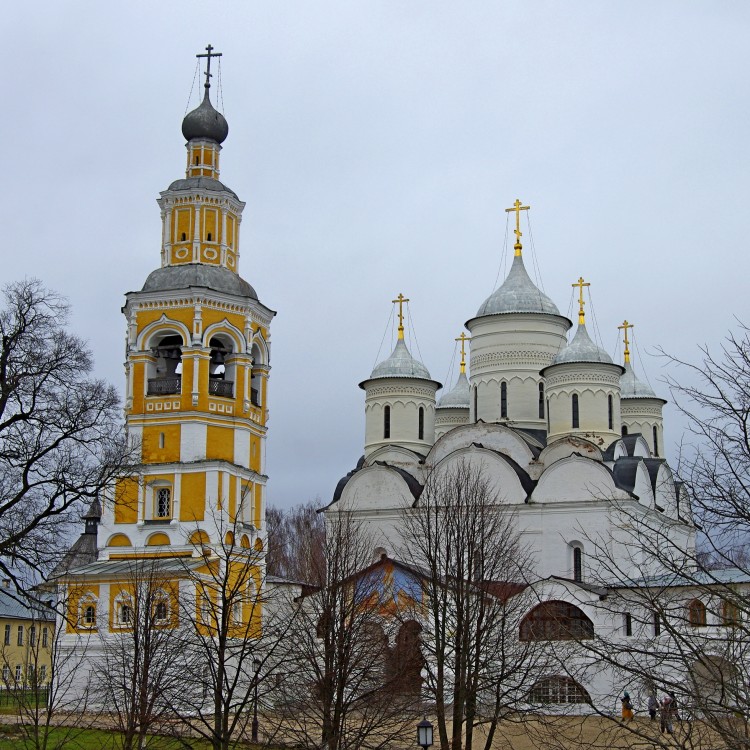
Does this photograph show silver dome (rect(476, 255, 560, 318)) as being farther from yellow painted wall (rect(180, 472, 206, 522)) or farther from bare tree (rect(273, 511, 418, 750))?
bare tree (rect(273, 511, 418, 750))

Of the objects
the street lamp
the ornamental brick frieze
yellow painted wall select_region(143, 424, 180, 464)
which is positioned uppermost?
the ornamental brick frieze

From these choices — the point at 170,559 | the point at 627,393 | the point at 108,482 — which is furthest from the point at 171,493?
the point at 627,393

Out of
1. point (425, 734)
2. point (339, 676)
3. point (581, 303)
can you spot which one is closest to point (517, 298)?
point (581, 303)

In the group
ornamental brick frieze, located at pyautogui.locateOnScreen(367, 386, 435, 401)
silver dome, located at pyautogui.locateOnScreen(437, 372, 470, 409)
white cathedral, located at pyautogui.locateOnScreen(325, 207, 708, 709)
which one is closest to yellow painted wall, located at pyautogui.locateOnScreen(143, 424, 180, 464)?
white cathedral, located at pyautogui.locateOnScreen(325, 207, 708, 709)

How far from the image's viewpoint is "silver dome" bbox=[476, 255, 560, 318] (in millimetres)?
43000

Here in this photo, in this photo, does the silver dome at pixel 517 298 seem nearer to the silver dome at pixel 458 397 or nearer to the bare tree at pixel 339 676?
the silver dome at pixel 458 397

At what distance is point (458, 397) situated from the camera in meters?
50.3

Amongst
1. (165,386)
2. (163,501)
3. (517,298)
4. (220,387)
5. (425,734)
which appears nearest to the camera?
(425,734)

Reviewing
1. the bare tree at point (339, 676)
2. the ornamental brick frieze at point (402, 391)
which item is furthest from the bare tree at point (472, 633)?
the ornamental brick frieze at point (402, 391)

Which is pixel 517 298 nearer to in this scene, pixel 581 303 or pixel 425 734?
pixel 581 303

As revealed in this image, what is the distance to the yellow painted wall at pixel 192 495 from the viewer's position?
31.7m

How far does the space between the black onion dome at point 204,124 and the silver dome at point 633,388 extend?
70.9ft

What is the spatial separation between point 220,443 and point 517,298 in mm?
15145

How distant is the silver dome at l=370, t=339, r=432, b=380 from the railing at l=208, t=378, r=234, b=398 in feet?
38.9
